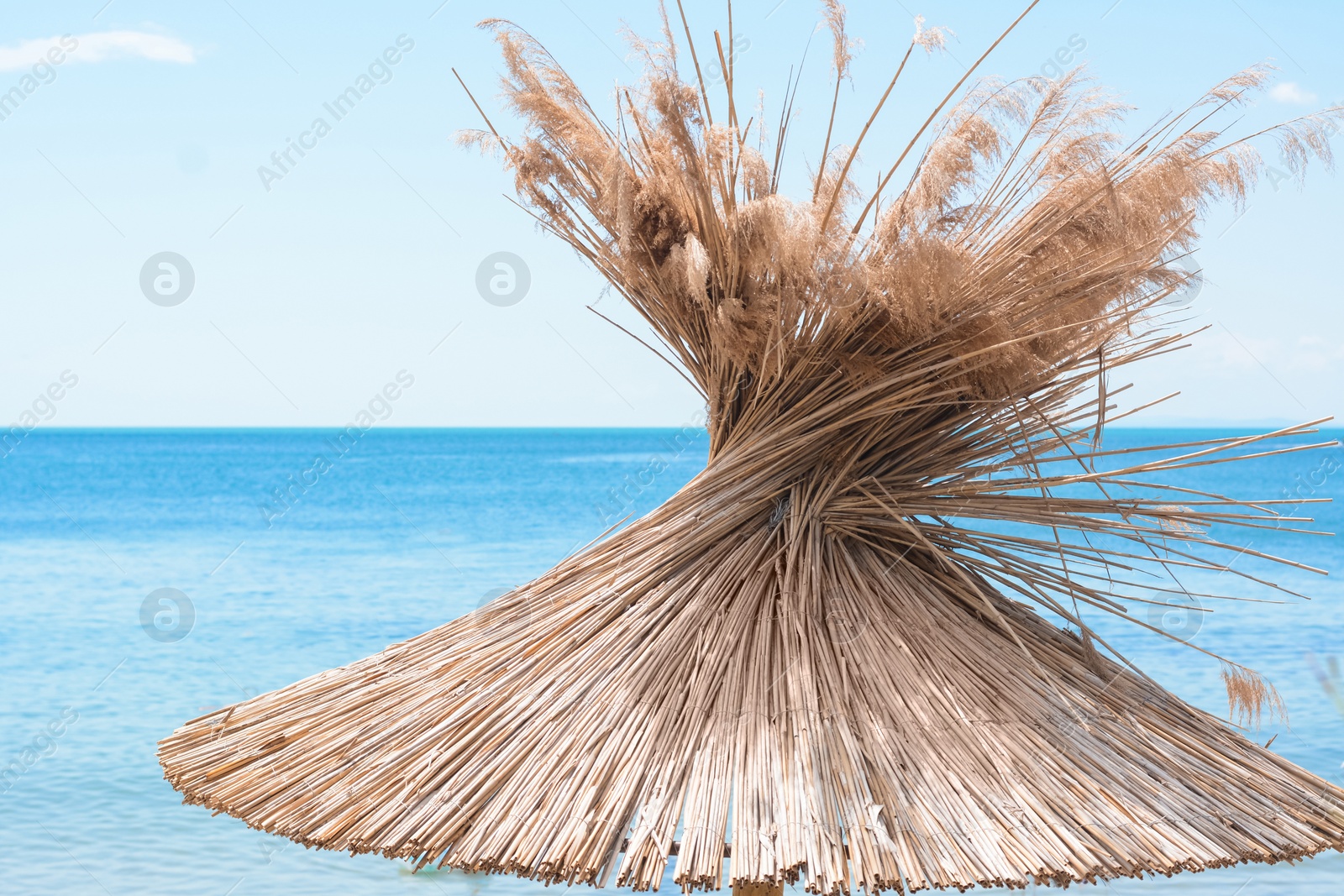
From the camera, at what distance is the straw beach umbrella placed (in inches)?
60.9

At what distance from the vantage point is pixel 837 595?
1865 mm

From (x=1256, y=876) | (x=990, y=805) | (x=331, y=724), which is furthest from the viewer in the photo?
(x=1256, y=876)

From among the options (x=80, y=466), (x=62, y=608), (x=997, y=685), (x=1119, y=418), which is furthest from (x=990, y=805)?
(x=80, y=466)

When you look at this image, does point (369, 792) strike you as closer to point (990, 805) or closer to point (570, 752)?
point (570, 752)

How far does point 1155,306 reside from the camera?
6.75 ft

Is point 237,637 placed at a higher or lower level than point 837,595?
higher

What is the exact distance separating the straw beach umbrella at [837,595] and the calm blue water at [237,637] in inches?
18.3

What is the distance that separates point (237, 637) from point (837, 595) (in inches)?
323

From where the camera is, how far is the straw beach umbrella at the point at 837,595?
1547 millimetres

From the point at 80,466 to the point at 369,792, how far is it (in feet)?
123

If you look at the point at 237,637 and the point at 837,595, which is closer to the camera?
the point at 837,595

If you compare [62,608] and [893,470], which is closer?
[893,470]

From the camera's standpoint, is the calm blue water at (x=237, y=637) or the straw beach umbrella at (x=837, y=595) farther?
the calm blue water at (x=237, y=637)

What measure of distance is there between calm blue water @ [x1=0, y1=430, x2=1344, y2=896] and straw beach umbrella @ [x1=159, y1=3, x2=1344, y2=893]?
0.47 m
